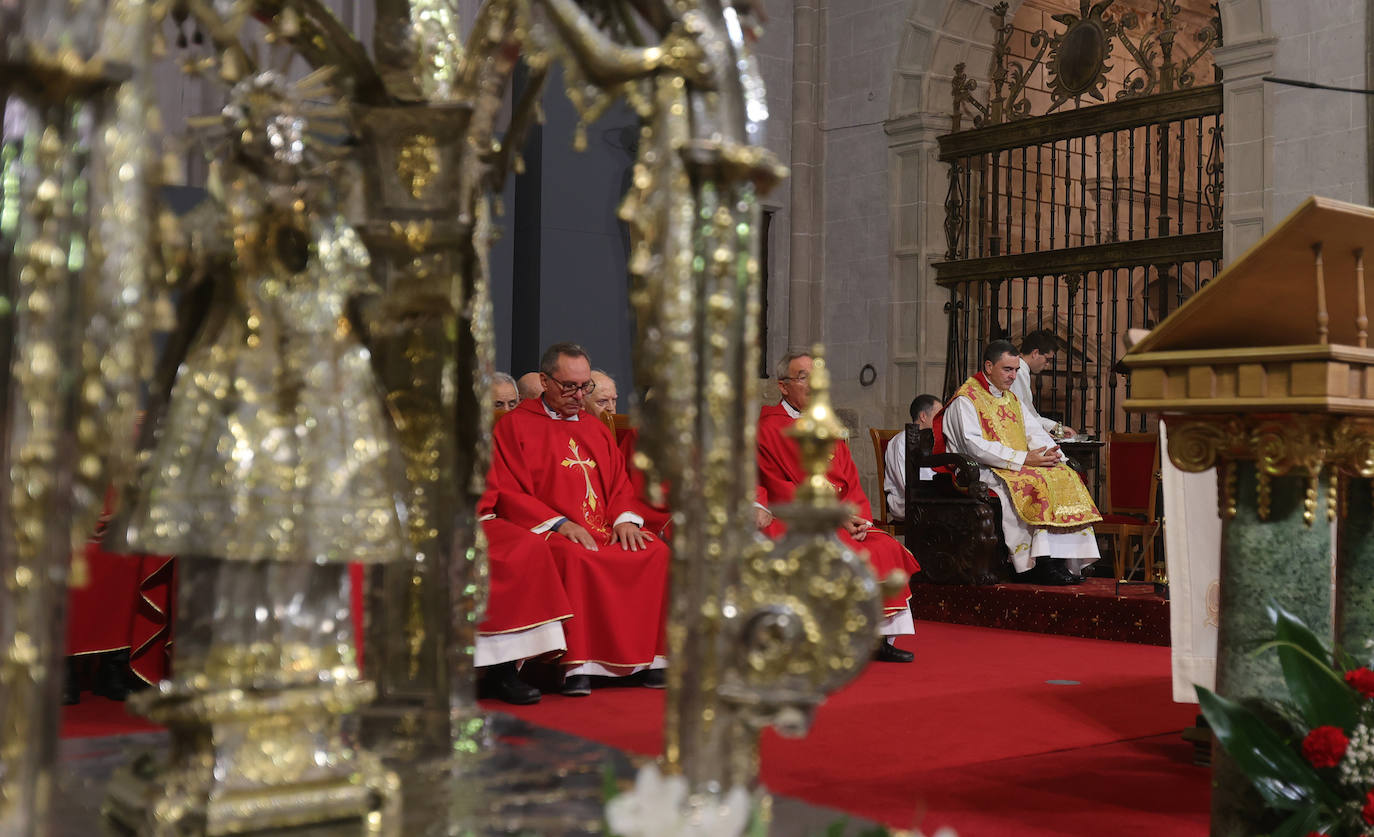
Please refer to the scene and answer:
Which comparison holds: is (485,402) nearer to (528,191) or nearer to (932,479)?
(932,479)

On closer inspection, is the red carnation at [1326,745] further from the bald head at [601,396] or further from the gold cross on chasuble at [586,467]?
the bald head at [601,396]

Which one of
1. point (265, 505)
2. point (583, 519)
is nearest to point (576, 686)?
point (583, 519)

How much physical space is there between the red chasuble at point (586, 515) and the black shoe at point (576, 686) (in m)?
0.10

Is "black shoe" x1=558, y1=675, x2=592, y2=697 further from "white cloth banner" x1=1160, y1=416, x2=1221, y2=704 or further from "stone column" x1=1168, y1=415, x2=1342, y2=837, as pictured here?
"stone column" x1=1168, y1=415, x2=1342, y2=837

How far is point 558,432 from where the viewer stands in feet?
21.1

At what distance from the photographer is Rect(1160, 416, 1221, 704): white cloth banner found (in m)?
4.48

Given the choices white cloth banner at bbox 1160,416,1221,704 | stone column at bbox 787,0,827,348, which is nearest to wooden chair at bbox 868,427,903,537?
stone column at bbox 787,0,827,348

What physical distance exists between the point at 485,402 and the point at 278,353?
67 centimetres

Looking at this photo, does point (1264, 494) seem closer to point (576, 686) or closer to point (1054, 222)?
point (576, 686)

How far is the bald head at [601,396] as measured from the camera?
713 centimetres

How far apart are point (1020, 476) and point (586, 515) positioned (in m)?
3.74

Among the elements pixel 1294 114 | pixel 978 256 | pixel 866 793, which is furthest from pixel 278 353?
pixel 978 256

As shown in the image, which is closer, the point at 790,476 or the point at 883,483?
the point at 790,476

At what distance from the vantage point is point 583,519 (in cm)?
637
